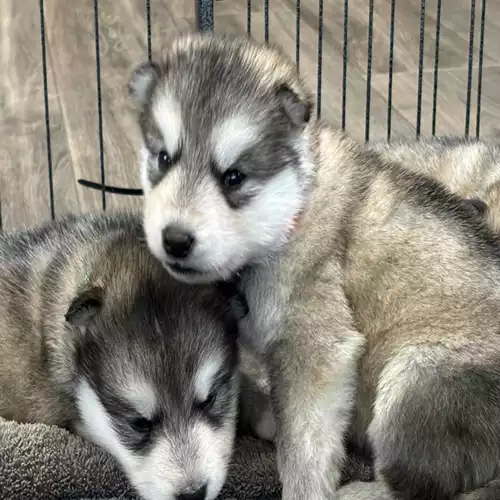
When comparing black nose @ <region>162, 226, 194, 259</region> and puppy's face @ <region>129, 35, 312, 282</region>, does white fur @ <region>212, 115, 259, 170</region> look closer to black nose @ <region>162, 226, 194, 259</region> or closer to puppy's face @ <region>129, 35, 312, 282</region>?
puppy's face @ <region>129, 35, 312, 282</region>

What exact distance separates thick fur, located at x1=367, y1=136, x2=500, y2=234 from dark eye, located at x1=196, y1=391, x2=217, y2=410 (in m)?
A: 1.08

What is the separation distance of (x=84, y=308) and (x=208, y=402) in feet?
0.87

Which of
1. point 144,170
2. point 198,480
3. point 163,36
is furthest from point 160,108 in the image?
point 163,36

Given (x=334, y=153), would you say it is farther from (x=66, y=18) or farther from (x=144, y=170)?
(x=66, y=18)

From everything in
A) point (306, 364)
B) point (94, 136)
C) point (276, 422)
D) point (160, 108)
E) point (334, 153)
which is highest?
point (160, 108)

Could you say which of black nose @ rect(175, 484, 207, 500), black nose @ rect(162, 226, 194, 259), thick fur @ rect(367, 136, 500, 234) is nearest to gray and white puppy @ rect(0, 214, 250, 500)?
black nose @ rect(175, 484, 207, 500)

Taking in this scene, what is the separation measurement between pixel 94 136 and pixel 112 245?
199 centimetres

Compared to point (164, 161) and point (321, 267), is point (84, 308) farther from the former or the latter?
point (321, 267)

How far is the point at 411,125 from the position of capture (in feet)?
12.3

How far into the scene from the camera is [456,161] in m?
2.66

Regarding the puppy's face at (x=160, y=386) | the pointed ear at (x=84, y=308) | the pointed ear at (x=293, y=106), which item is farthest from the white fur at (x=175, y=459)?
the pointed ear at (x=293, y=106)

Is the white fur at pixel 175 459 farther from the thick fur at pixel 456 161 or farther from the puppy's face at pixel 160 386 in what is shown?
the thick fur at pixel 456 161

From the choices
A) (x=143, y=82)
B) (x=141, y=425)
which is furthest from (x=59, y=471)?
(x=143, y=82)

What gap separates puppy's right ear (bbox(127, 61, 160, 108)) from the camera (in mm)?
1804
